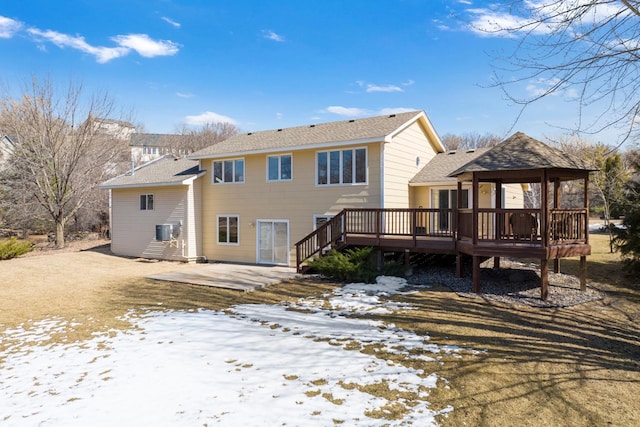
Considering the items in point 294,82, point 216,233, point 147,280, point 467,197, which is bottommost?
point 147,280

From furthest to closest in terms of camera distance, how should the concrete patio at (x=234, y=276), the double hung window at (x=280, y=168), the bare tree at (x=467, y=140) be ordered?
the bare tree at (x=467, y=140), the double hung window at (x=280, y=168), the concrete patio at (x=234, y=276)

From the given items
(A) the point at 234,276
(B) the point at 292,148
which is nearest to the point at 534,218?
(B) the point at 292,148

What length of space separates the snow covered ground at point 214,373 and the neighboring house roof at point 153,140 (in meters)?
38.9

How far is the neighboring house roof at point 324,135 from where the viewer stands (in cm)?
1347

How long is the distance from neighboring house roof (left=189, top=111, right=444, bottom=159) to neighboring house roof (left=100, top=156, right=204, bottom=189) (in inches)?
43.9

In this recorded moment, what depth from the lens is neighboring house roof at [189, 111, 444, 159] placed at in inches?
530

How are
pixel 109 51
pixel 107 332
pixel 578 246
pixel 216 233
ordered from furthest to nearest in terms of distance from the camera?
1. pixel 109 51
2. pixel 216 233
3. pixel 578 246
4. pixel 107 332

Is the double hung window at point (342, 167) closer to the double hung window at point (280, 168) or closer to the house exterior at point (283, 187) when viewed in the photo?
the house exterior at point (283, 187)

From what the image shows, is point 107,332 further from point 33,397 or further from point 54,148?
point 54,148

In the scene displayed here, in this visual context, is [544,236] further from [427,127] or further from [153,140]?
[153,140]

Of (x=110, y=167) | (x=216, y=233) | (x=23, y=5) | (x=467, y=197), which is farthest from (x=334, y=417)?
(x=110, y=167)

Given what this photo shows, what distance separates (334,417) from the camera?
12.5 feet

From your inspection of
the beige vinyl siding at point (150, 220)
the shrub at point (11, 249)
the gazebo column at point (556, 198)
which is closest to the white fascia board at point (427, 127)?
the gazebo column at point (556, 198)

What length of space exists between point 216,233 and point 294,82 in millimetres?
13847
